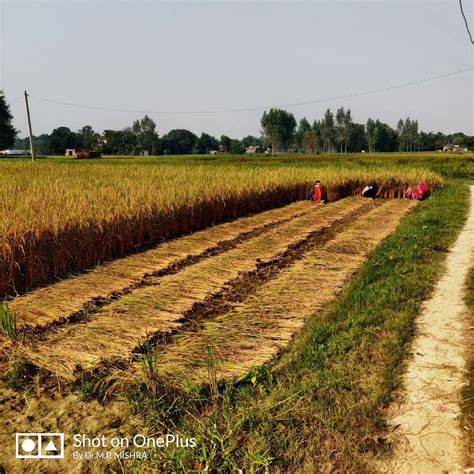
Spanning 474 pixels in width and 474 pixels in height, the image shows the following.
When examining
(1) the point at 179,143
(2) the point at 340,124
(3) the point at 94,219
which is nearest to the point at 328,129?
(2) the point at 340,124

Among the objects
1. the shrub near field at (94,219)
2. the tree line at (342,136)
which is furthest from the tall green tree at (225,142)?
the shrub near field at (94,219)

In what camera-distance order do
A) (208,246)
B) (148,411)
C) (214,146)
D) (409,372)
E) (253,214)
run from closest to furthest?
(148,411) → (409,372) → (208,246) → (253,214) → (214,146)

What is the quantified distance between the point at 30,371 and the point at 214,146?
489ft

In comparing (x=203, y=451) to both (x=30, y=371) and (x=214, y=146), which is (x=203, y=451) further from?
(x=214, y=146)

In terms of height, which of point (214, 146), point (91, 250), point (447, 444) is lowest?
point (447, 444)

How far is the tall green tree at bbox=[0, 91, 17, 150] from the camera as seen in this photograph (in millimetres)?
64375

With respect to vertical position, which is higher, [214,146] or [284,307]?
[214,146]

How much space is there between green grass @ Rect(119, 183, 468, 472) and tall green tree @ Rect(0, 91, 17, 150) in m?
73.8

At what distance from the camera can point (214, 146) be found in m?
148

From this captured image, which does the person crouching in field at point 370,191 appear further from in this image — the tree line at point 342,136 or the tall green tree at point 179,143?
the tall green tree at point 179,143

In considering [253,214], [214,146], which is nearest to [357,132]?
[214,146]

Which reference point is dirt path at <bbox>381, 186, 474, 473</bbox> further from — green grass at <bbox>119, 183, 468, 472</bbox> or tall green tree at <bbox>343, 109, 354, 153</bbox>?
tall green tree at <bbox>343, 109, 354, 153</bbox>
